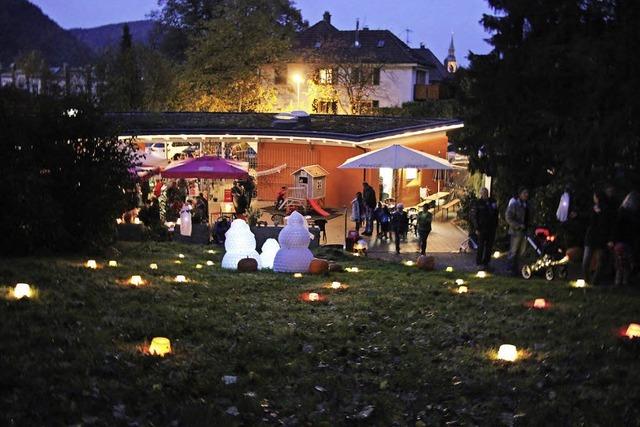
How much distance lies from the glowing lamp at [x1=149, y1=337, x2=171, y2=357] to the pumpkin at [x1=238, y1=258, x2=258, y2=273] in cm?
512

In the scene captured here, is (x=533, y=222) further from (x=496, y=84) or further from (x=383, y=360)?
(x=383, y=360)

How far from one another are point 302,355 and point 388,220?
511 inches

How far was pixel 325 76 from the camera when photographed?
4831 cm

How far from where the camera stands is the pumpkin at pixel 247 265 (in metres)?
11.1

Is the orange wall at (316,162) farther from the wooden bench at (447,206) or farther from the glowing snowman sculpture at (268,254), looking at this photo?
the glowing snowman sculpture at (268,254)

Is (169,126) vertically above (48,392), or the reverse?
(169,126)

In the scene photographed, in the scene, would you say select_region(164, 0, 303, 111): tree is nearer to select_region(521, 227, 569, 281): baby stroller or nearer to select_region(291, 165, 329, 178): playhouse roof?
select_region(291, 165, 329, 178): playhouse roof

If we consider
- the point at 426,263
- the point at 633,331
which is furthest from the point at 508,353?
the point at 426,263

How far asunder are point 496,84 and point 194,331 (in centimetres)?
895

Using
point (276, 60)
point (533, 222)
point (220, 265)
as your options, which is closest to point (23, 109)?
point (220, 265)

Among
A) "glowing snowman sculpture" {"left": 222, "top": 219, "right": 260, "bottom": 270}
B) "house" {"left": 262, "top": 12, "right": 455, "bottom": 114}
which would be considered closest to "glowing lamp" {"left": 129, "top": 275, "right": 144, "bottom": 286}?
"glowing snowman sculpture" {"left": 222, "top": 219, "right": 260, "bottom": 270}

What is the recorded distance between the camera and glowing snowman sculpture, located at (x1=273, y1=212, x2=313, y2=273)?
11.0 m

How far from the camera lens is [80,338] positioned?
5930mm

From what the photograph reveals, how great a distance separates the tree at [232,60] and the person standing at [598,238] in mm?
33871
